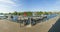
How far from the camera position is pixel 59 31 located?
18.7 ft

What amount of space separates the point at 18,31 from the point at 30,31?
2.03ft

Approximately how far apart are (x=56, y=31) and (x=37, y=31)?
932 mm

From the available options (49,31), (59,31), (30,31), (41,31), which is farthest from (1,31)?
(59,31)

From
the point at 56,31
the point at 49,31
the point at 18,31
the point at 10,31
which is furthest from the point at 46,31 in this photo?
the point at 10,31

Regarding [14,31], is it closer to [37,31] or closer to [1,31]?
[1,31]

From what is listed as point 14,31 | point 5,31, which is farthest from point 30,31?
point 5,31

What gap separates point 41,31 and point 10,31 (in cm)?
156

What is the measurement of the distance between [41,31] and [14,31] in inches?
53.7

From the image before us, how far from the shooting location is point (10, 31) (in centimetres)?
591

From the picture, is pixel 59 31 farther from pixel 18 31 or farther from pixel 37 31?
pixel 18 31

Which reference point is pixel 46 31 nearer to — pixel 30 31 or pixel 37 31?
pixel 37 31

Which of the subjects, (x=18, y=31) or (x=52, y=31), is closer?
(x=52, y=31)

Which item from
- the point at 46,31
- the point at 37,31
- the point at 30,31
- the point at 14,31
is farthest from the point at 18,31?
the point at 46,31

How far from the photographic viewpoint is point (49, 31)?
5684 mm
